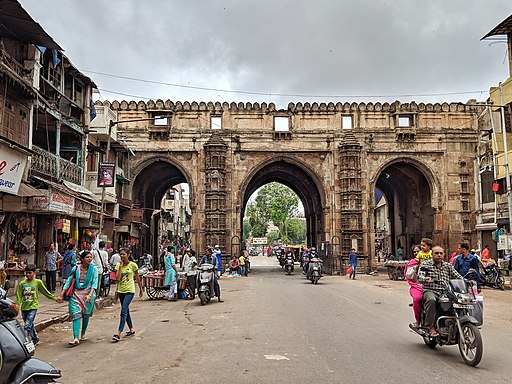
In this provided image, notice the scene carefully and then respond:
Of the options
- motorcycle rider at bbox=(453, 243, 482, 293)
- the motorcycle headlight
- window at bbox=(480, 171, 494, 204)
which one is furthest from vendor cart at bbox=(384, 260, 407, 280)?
the motorcycle headlight

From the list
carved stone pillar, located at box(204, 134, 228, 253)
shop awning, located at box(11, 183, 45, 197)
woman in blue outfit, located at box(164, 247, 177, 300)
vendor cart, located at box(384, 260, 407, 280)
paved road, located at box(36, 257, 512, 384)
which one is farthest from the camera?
carved stone pillar, located at box(204, 134, 228, 253)

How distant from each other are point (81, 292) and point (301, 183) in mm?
26586

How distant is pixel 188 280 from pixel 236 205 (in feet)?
46.5

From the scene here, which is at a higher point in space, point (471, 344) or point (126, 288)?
point (126, 288)

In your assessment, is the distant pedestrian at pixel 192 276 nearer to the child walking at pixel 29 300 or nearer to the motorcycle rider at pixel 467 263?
the child walking at pixel 29 300

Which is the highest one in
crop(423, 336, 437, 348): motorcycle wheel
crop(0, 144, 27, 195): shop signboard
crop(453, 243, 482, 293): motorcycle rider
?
crop(0, 144, 27, 195): shop signboard

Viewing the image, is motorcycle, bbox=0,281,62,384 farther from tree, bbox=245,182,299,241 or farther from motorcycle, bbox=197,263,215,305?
tree, bbox=245,182,299,241

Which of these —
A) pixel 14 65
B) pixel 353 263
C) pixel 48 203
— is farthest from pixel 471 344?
pixel 353 263

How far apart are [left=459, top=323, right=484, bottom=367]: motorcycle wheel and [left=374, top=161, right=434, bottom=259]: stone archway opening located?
23844mm

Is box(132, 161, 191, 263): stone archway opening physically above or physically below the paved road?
above

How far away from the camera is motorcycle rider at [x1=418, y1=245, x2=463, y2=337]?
6465 mm

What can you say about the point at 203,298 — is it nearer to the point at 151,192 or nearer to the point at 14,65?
the point at 14,65

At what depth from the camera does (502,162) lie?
74.1ft

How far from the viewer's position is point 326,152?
93.5 feet
